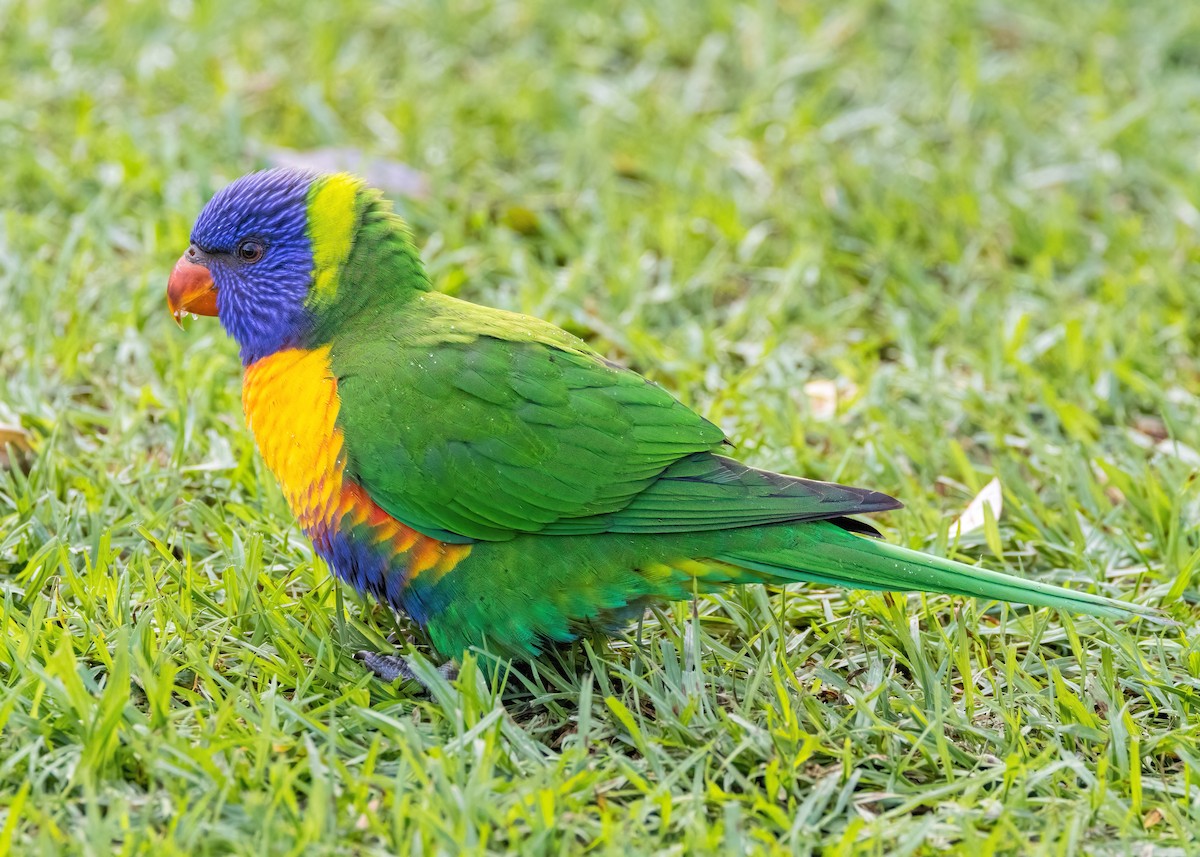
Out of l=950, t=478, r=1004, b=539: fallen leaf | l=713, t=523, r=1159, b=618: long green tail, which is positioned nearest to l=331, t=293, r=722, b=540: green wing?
l=713, t=523, r=1159, b=618: long green tail

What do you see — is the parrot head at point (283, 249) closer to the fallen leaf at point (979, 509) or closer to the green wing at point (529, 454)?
the green wing at point (529, 454)

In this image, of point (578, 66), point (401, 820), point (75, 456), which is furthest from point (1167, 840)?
point (578, 66)

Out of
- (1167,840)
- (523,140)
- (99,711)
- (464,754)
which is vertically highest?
(523,140)

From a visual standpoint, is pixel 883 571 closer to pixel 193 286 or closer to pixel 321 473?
pixel 321 473

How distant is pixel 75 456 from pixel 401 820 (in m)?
1.85

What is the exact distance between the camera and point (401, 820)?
8.17ft

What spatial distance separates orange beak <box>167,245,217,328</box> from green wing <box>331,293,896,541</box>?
1.75ft

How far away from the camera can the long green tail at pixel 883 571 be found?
8.92 ft

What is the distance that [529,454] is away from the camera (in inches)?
115

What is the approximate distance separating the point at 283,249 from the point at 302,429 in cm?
49

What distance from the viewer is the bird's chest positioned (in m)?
2.96

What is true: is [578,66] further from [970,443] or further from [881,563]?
[881,563]

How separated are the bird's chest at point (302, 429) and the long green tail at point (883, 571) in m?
0.90

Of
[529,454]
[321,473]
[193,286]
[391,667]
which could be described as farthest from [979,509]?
[193,286]
